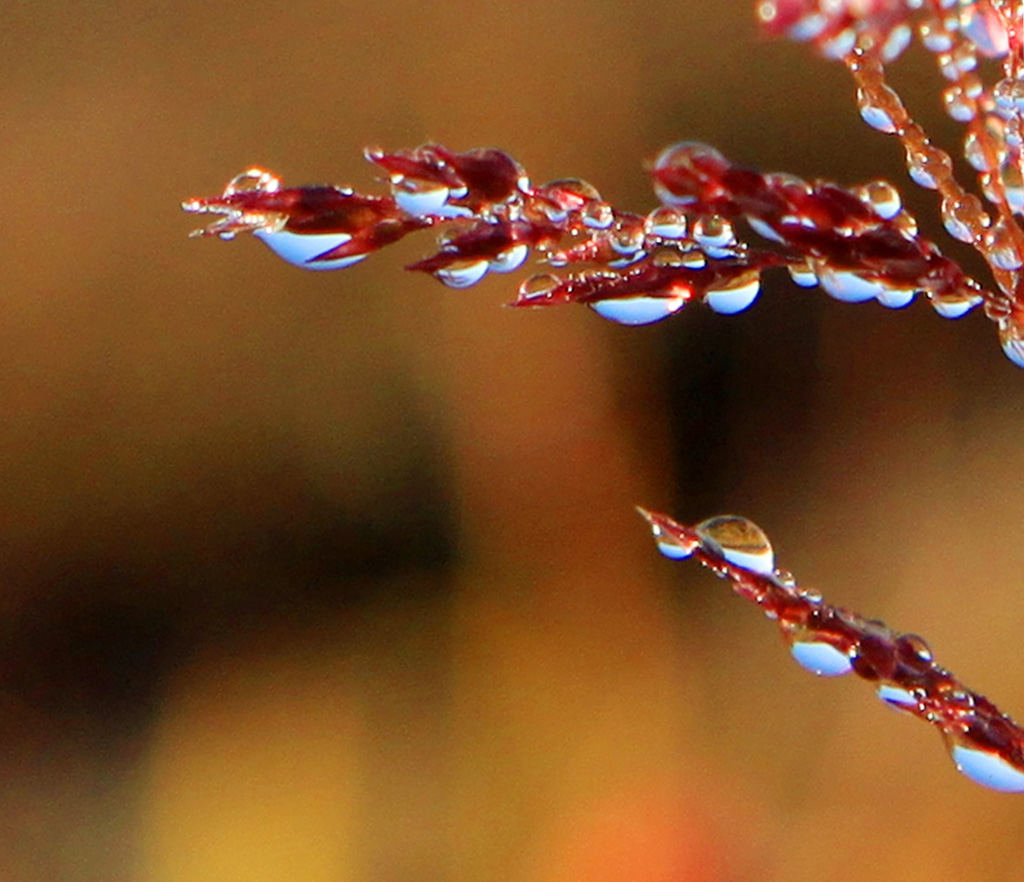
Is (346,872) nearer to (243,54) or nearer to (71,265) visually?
(71,265)

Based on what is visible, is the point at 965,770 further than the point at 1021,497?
No

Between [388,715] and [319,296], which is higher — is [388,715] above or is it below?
below

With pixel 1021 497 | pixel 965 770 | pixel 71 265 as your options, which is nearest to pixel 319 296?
pixel 71 265

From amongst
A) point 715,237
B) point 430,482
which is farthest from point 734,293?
point 430,482

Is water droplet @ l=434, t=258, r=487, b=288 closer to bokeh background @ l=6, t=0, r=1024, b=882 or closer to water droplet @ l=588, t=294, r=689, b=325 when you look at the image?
water droplet @ l=588, t=294, r=689, b=325

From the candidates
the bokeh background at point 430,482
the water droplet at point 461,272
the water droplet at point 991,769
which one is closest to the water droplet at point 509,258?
the water droplet at point 461,272

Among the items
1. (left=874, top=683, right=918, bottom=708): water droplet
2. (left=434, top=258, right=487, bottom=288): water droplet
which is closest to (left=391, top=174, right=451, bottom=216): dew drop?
A: (left=434, top=258, right=487, bottom=288): water droplet

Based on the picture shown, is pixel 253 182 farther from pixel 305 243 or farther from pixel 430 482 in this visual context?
pixel 430 482

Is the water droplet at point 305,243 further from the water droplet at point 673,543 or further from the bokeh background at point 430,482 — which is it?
the bokeh background at point 430,482
